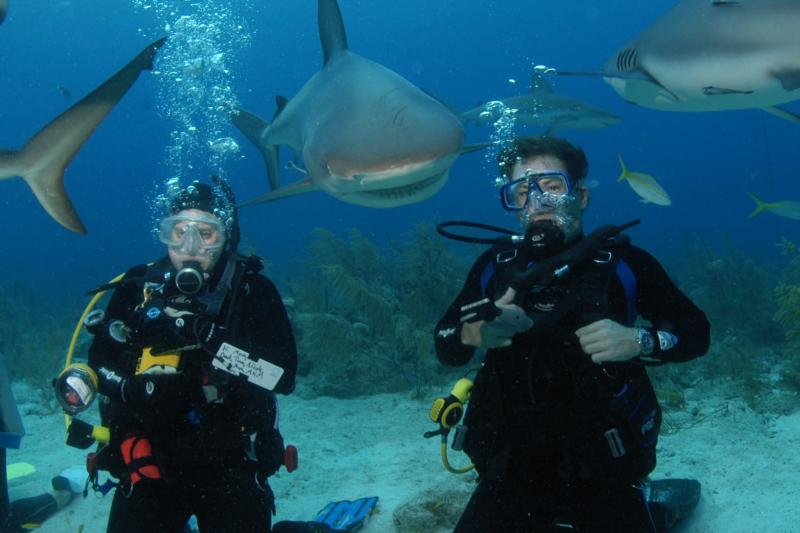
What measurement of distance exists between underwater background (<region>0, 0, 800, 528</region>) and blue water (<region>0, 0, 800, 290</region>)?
1.62 ft

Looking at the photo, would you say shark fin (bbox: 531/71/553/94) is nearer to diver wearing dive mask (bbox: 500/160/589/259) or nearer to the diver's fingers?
diver wearing dive mask (bbox: 500/160/589/259)

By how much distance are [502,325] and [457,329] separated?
45cm

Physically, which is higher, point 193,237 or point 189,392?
point 193,237

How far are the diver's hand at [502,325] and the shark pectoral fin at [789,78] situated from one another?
1448 mm

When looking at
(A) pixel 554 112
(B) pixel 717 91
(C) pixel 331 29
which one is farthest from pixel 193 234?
(A) pixel 554 112

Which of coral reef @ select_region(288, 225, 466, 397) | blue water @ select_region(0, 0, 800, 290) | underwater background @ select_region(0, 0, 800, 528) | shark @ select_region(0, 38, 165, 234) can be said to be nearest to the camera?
shark @ select_region(0, 38, 165, 234)

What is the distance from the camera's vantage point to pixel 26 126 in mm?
100000

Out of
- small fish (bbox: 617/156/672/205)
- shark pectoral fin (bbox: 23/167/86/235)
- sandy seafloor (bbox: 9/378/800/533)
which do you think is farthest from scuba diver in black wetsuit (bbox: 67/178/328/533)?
small fish (bbox: 617/156/672/205)

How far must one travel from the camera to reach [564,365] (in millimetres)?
2676

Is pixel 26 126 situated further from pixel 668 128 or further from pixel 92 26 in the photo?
pixel 668 128

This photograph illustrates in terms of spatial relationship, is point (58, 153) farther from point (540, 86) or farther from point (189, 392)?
point (540, 86)

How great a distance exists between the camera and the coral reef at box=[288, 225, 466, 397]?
24.5 feet

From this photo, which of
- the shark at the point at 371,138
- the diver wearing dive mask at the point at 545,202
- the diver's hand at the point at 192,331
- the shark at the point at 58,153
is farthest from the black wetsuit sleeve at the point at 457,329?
the shark at the point at 58,153

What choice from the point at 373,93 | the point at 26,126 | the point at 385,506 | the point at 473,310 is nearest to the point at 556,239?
the point at 473,310
